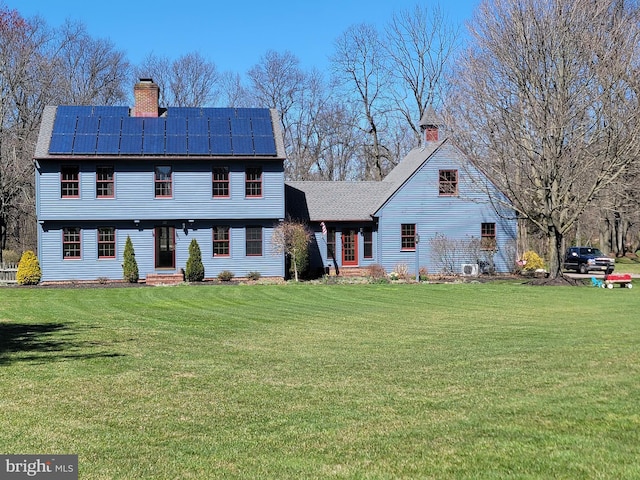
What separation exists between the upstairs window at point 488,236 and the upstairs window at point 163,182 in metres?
14.9

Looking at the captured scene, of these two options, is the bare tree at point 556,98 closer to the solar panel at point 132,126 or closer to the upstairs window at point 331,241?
the upstairs window at point 331,241

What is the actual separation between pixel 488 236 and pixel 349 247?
6753 mm

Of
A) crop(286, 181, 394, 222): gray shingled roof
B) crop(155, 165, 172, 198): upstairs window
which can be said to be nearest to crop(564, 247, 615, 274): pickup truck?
crop(286, 181, 394, 222): gray shingled roof

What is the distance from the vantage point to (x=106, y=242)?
3116 centimetres

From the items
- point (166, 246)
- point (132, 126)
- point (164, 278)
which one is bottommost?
point (164, 278)

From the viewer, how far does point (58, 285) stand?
29938 mm

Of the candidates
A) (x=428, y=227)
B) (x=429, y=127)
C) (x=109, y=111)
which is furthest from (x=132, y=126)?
(x=429, y=127)

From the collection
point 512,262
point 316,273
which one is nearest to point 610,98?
point 512,262

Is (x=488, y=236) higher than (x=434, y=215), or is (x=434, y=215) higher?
(x=434, y=215)

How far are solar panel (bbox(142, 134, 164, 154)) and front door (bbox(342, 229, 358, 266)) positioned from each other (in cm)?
969

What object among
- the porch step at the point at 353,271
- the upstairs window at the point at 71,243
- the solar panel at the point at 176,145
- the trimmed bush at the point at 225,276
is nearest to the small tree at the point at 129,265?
the upstairs window at the point at 71,243

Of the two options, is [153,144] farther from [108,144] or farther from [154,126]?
[108,144]
